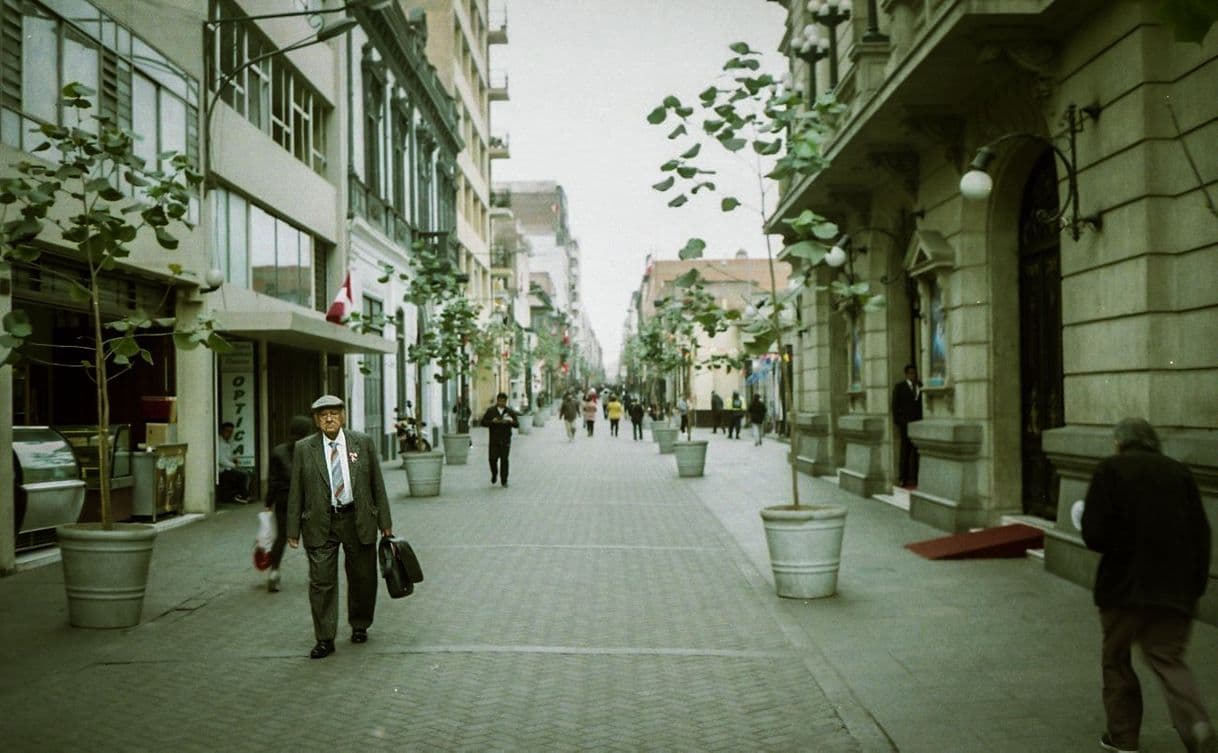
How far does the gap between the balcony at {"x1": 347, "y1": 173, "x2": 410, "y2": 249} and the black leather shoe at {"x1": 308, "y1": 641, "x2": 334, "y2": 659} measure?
63.1 feet

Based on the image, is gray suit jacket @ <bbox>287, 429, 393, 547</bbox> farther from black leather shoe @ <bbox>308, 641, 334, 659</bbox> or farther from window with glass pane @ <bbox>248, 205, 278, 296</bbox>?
window with glass pane @ <bbox>248, 205, 278, 296</bbox>

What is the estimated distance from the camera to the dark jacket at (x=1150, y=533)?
5.02 meters

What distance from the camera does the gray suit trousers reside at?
25.1 ft

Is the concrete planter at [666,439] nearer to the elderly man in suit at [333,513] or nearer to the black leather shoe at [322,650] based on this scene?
the elderly man in suit at [333,513]

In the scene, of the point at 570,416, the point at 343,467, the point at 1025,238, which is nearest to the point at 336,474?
the point at 343,467

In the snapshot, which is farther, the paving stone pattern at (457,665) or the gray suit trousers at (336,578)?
the gray suit trousers at (336,578)

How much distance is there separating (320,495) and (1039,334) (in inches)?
334

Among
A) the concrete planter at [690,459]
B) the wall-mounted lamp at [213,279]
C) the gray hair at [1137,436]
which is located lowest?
the concrete planter at [690,459]

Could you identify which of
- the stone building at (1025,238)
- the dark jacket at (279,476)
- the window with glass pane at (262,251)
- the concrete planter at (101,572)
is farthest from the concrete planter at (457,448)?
A: the concrete planter at (101,572)

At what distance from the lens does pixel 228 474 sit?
1836 centimetres

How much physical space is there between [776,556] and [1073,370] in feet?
10.9

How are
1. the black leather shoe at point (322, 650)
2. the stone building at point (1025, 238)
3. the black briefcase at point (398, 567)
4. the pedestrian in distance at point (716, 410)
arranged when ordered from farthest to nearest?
the pedestrian in distance at point (716, 410) < the stone building at point (1025, 238) < the black briefcase at point (398, 567) < the black leather shoe at point (322, 650)

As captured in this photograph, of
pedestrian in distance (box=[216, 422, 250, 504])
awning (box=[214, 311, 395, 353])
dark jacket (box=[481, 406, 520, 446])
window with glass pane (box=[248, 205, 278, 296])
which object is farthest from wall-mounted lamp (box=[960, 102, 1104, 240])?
window with glass pane (box=[248, 205, 278, 296])

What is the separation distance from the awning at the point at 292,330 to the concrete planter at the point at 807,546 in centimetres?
801
